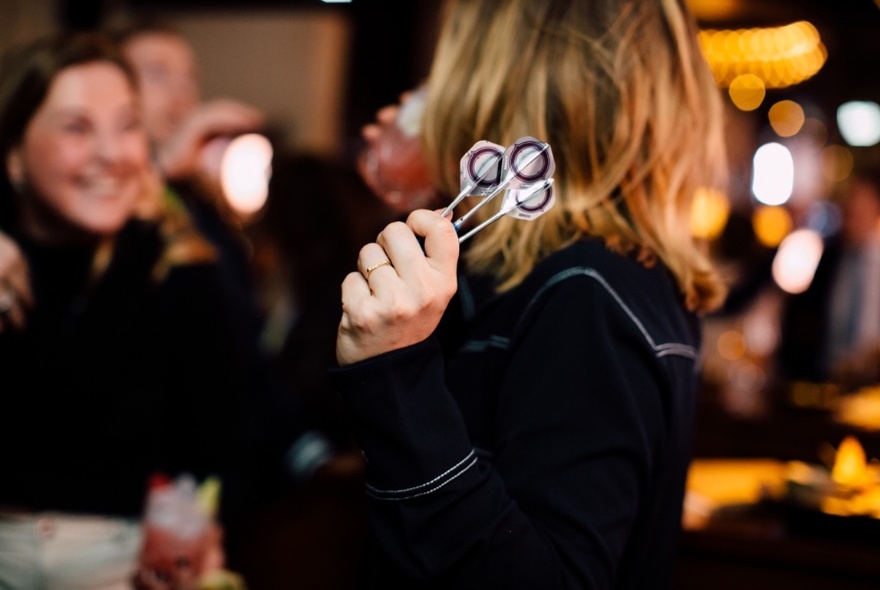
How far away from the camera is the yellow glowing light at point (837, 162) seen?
11859mm

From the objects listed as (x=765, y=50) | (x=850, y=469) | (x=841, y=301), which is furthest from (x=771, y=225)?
(x=850, y=469)

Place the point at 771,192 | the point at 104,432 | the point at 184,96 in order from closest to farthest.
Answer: the point at 104,432 < the point at 184,96 < the point at 771,192

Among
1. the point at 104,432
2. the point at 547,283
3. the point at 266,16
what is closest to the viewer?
the point at 547,283

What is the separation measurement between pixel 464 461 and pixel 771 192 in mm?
12353

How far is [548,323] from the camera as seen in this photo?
1.04m

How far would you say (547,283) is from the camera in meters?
1.06

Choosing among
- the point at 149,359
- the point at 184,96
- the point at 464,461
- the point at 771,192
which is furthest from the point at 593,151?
the point at 771,192

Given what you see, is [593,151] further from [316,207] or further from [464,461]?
[316,207]

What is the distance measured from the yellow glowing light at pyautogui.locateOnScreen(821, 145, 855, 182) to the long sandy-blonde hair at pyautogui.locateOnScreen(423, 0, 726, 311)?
37.9ft

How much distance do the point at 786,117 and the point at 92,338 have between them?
38.9ft

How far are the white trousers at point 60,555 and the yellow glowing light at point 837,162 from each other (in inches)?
457

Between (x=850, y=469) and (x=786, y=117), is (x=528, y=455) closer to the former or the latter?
(x=850, y=469)

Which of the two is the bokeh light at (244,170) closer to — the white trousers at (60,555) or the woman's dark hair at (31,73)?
the woman's dark hair at (31,73)

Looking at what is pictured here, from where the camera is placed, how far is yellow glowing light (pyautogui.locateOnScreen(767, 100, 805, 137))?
469 inches
